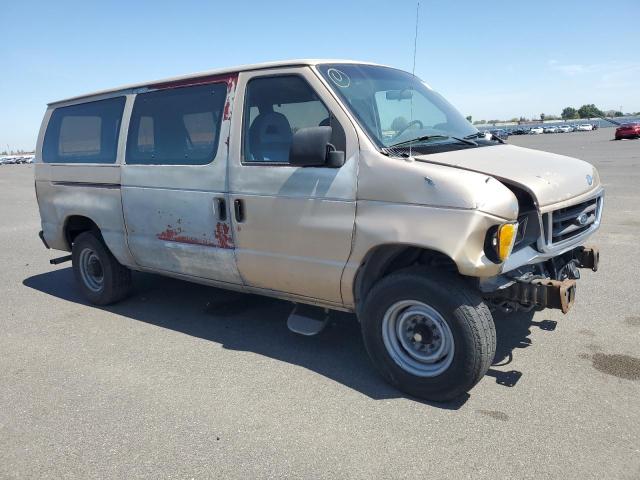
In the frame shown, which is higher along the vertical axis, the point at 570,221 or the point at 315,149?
the point at 315,149

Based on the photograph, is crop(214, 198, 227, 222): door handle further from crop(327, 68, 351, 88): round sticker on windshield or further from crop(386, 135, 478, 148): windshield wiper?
crop(386, 135, 478, 148): windshield wiper

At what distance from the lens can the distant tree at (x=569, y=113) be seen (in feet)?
412

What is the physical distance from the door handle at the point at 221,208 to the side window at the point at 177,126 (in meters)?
0.34

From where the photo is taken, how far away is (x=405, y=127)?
377cm

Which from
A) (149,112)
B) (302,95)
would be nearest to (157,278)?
(149,112)

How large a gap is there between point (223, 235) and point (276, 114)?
3.47 feet

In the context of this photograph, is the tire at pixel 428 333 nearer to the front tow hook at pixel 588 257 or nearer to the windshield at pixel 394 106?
the windshield at pixel 394 106

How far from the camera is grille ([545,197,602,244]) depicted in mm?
3263

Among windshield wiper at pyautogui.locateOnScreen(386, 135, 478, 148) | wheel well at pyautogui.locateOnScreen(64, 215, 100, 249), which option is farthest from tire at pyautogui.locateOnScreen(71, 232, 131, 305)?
windshield wiper at pyautogui.locateOnScreen(386, 135, 478, 148)

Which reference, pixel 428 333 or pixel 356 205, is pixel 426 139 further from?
pixel 428 333

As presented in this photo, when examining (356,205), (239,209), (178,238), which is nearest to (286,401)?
(356,205)

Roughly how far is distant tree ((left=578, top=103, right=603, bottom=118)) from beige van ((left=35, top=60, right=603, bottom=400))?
13520 cm

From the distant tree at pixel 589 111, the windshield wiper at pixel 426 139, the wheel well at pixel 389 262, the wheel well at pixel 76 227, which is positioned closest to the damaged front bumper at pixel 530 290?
the wheel well at pixel 389 262

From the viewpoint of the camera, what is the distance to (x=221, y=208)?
4117 millimetres
